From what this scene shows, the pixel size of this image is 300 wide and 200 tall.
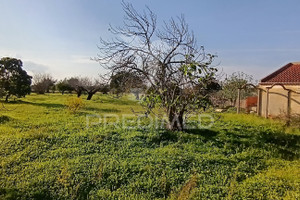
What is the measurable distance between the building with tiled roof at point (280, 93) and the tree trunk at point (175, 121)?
208 inches

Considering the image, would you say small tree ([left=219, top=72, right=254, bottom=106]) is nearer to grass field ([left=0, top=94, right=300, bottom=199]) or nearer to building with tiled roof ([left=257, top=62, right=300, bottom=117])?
building with tiled roof ([left=257, top=62, right=300, bottom=117])

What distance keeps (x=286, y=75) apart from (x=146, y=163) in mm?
10867

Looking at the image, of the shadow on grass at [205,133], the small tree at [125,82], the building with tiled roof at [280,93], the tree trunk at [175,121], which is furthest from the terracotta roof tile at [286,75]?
the small tree at [125,82]

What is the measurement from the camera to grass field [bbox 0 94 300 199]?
12.4ft

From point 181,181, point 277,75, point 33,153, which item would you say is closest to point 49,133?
point 33,153

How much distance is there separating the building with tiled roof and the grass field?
319 cm

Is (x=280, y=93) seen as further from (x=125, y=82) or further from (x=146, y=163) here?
(x=146, y=163)

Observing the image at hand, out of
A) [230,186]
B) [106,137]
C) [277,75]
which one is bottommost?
[230,186]

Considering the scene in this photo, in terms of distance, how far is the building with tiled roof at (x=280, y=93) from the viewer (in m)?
9.88

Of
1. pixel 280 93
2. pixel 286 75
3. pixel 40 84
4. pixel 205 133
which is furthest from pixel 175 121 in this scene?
pixel 40 84

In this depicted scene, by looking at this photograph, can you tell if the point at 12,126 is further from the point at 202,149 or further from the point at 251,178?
the point at 251,178

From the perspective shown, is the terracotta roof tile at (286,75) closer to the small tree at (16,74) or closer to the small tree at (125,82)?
the small tree at (125,82)

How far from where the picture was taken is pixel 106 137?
6.23m

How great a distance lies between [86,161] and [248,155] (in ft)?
13.2
